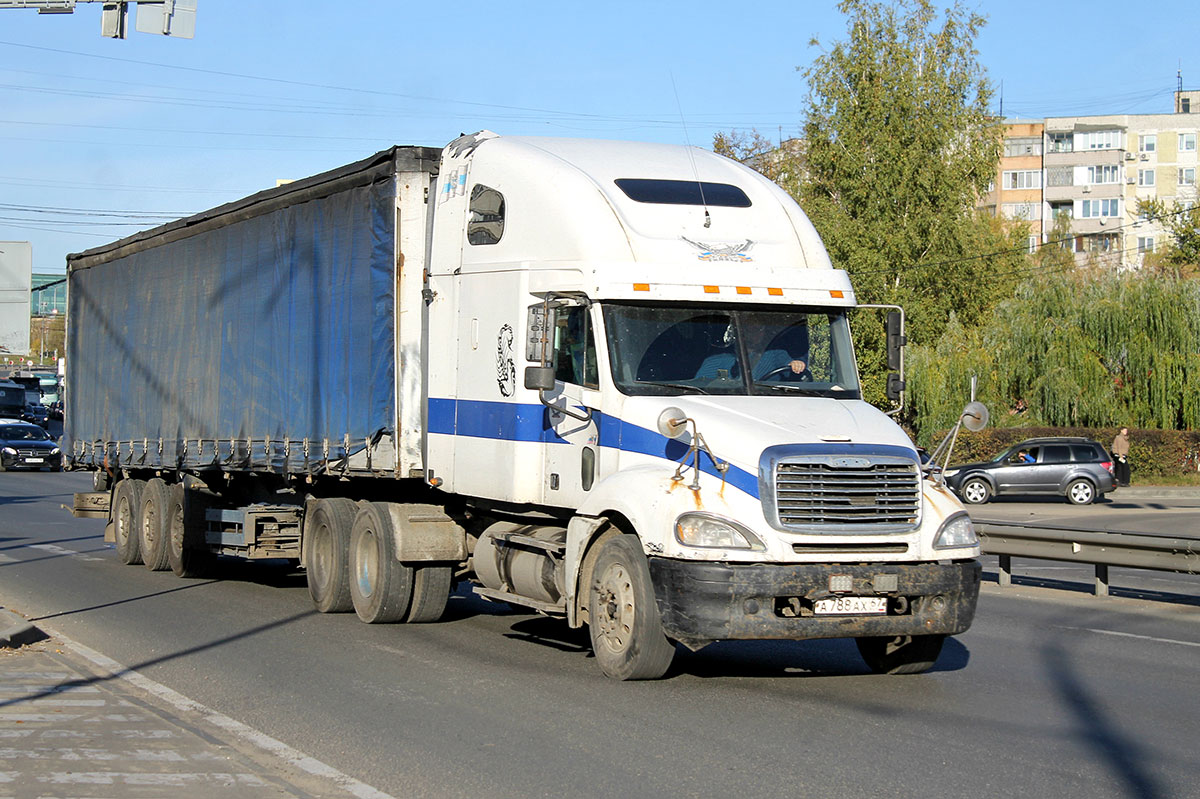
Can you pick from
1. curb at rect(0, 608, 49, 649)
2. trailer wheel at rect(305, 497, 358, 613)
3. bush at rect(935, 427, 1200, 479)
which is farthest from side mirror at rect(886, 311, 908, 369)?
bush at rect(935, 427, 1200, 479)

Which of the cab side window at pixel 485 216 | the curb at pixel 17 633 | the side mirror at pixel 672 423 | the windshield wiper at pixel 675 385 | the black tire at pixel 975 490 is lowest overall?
the black tire at pixel 975 490

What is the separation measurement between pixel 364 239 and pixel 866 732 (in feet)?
23.1

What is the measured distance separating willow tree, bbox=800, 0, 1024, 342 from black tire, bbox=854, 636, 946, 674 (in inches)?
1431

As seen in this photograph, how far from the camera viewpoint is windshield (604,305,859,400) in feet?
32.5

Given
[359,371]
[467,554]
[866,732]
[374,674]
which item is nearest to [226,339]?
[359,371]

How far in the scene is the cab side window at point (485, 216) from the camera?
11.4 meters

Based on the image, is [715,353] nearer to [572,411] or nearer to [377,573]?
[572,411]

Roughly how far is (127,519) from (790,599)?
12.7 meters

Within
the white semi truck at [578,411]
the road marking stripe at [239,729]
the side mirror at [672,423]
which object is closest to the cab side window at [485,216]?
the white semi truck at [578,411]

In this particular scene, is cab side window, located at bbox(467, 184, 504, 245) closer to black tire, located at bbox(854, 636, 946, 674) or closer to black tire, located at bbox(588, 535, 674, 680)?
black tire, located at bbox(588, 535, 674, 680)

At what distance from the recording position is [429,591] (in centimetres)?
1270

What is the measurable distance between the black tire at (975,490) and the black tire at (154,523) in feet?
77.1

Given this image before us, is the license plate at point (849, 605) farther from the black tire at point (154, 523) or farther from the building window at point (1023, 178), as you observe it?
the building window at point (1023, 178)

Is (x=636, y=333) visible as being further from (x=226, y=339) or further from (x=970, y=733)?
(x=226, y=339)
